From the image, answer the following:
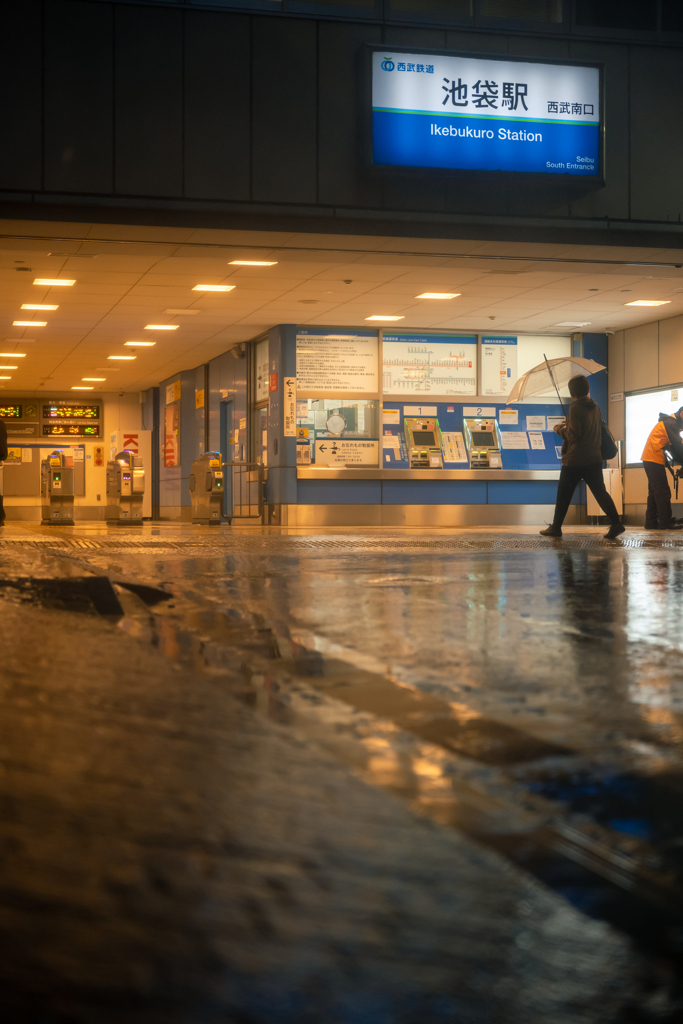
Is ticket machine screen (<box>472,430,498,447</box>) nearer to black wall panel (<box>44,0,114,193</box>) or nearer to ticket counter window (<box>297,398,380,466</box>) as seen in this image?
ticket counter window (<box>297,398,380,466</box>)

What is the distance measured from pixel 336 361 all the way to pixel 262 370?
1948 mm

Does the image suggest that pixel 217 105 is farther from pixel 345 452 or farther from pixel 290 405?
pixel 345 452

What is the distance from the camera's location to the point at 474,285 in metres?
15.1

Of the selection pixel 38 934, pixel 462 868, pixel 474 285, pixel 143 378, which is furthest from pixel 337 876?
pixel 143 378

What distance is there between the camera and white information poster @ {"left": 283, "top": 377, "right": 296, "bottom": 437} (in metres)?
18.3

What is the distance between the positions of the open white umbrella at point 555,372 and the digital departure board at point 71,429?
67.3ft

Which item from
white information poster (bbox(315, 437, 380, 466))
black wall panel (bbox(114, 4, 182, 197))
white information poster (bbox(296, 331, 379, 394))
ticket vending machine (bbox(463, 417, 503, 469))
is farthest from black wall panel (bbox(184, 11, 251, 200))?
ticket vending machine (bbox(463, 417, 503, 469))

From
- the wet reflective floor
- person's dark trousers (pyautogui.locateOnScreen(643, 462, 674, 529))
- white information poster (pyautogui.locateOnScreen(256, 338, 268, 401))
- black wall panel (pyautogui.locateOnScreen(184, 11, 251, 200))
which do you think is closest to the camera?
the wet reflective floor

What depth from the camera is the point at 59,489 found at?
2217 centimetres

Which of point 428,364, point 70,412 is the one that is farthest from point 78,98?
point 70,412

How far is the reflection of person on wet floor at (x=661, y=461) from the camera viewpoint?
14.1 m

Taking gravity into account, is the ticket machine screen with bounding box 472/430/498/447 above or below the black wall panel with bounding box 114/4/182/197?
below

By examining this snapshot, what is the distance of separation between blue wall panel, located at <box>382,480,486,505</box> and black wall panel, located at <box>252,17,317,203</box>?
785cm

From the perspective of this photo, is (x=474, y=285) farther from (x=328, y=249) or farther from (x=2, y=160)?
(x=2, y=160)
